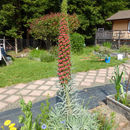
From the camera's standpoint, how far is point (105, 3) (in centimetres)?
1994

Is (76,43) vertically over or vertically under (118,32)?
under

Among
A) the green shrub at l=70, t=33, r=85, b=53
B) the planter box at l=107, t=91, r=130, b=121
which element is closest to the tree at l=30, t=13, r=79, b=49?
the green shrub at l=70, t=33, r=85, b=53

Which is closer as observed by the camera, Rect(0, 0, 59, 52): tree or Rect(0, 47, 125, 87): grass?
Rect(0, 47, 125, 87): grass

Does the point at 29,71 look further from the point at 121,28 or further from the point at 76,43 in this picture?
the point at 121,28

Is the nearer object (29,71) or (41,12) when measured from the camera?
(29,71)

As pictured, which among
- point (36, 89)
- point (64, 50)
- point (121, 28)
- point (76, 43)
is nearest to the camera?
point (64, 50)

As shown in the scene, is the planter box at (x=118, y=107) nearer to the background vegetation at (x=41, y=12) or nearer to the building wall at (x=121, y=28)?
the background vegetation at (x=41, y=12)

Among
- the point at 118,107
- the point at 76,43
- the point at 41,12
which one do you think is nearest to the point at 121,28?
the point at 76,43

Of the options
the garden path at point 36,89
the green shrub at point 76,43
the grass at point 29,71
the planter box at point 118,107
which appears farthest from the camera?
the green shrub at point 76,43

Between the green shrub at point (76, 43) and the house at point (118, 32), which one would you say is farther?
the house at point (118, 32)

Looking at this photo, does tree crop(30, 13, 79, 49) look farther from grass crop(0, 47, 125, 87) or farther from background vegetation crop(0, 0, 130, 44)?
grass crop(0, 47, 125, 87)

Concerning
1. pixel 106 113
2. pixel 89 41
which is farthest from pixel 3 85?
pixel 89 41

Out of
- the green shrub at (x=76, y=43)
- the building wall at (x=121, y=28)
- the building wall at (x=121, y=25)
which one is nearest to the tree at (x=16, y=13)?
the green shrub at (x=76, y=43)

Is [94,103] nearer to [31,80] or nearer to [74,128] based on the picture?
[74,128]
